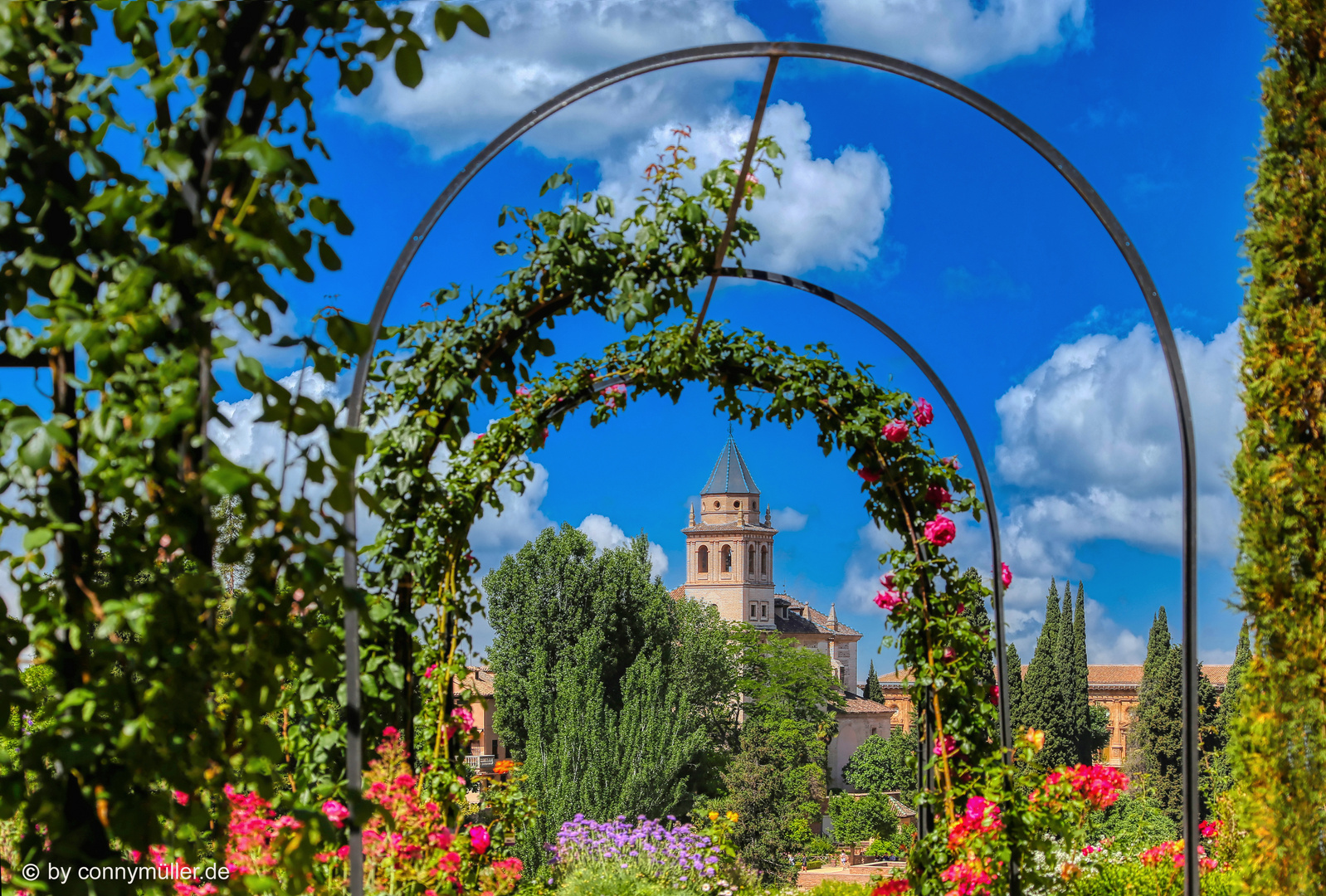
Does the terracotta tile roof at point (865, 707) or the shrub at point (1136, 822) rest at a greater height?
the shrub at point (1136, 822)

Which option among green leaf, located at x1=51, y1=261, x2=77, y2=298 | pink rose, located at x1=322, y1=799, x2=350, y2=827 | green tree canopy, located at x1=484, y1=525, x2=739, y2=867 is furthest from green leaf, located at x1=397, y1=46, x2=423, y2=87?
green tree canopy, located at x1=484, y1=525, x2=739, y2=867

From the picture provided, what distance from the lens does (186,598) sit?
51.8 inches

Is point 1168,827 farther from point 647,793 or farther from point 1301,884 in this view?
point 1301,884

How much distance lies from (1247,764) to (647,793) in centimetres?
1497

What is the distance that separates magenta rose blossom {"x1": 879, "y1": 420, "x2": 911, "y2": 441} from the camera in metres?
4.26

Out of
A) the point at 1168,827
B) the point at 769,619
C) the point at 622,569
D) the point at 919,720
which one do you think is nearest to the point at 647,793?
the point at 622,569

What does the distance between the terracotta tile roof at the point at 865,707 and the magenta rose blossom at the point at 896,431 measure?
45666mm

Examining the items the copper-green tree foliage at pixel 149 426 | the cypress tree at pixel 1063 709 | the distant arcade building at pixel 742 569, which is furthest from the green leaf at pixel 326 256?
the distant arcade building at pixel 742 569

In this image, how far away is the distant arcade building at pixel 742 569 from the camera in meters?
59.8

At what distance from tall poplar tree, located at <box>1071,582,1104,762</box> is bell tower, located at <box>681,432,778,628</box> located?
3082cm

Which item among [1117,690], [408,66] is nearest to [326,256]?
[408,66]

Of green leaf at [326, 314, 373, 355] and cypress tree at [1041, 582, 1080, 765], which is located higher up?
green leaf at [326, 314, 373, 355]

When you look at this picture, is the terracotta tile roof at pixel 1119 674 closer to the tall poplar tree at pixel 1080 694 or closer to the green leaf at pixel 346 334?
the tall poplar tree at pixel 1080 694

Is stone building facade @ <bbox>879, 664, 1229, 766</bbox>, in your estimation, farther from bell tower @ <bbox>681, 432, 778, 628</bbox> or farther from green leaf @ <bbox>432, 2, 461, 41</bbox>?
green leaf @ <bbox>432, 2, 461, 41</bbox>
